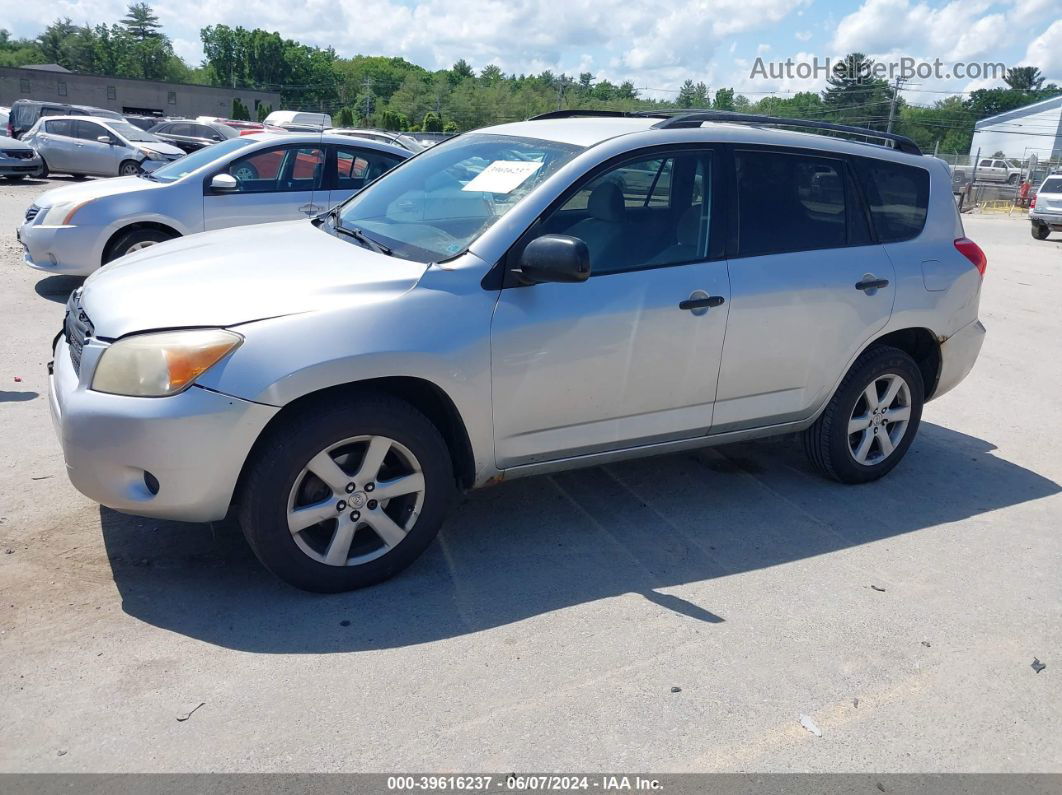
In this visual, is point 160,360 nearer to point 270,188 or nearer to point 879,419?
point 879,419

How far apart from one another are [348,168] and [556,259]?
20.0ft

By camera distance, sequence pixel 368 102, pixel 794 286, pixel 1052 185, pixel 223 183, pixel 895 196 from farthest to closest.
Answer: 1. pixel 368 102
2. pixel 1052 185
3. pixel 223 183
4. pixel 895 196
5. pixel 794 286

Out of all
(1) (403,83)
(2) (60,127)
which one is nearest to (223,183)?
(2) (60,127)

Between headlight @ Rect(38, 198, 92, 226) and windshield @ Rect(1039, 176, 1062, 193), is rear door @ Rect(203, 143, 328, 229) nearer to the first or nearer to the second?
headlight @ Rect(38, 198, 92, 226)

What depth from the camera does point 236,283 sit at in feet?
11.8

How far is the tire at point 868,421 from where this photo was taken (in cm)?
489

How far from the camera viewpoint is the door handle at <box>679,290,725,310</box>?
13.5 feet

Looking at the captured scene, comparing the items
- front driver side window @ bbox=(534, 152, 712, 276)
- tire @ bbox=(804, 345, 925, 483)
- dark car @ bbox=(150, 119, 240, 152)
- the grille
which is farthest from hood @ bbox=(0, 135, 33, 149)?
tire @ bbox=(804, 345, 925, 483)

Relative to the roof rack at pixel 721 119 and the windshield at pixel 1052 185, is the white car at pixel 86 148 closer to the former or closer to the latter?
the roof rack at pixel 721 119

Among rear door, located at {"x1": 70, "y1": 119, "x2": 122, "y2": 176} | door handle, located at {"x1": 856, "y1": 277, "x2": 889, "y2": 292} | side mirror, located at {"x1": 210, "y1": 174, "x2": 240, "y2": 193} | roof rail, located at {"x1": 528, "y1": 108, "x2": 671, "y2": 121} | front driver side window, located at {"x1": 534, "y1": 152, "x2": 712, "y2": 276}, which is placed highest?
roof rail, located at {"x1": 528, "y1": 108, "x2": 671, "y2": 121}

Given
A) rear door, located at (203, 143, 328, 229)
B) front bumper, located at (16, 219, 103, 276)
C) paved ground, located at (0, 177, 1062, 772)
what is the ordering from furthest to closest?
rear door, located at (203, 143, 328, 229) < front bumper, located at (16, 219, 103, 276) < paved ground, located at (0, 177, 1062, 772)

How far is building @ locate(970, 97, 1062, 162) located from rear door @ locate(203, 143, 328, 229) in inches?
2431

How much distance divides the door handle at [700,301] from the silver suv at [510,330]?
1 cm

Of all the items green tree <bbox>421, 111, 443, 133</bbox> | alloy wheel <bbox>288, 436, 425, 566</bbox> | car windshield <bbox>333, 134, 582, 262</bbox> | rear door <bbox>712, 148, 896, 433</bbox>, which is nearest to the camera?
alloy wheel <bbox>288, 436, 425, 566</bbox>
